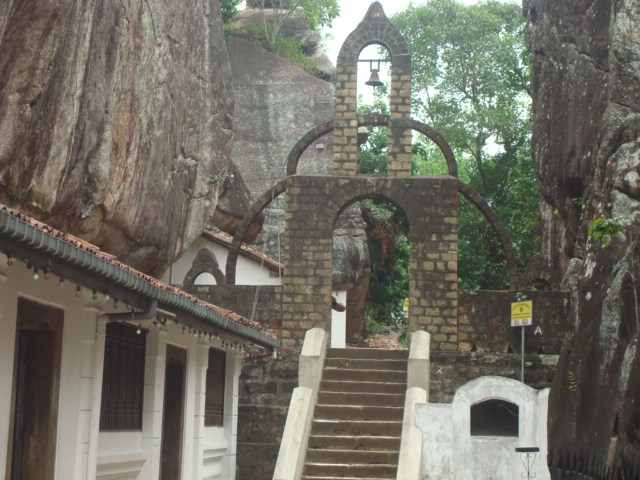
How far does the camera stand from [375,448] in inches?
548

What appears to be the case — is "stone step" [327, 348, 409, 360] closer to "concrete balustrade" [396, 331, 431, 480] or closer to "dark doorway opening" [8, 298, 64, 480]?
"concrete balustrade" [396, 331, 431, 480]

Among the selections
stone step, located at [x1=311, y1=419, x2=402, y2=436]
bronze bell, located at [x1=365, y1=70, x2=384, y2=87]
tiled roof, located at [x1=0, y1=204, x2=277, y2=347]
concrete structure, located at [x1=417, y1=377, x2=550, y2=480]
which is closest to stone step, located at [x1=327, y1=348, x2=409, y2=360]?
stone step, located at [x1=311, y1=419, x2=402, y2=436]

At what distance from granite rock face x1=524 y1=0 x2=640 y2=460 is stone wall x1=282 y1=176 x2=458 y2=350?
2297 mm

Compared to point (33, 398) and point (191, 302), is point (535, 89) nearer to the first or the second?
point (191, 302)

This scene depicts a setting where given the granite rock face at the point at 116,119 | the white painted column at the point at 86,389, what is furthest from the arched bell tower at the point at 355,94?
the white painted column at the point at 86,389

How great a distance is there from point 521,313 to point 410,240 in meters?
2.33

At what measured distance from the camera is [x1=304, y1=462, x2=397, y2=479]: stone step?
13.3m

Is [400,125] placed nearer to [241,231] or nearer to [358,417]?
[241,231]

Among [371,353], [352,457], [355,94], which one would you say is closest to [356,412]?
[352,457]

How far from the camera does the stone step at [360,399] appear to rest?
15.1 meters

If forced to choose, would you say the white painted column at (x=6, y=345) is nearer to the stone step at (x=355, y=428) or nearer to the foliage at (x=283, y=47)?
the stone step at (x=355, y=428)

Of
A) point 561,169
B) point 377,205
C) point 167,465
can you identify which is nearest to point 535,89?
point 561,169

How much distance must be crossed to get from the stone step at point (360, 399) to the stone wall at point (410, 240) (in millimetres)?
2814

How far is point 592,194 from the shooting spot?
16.1 metres
